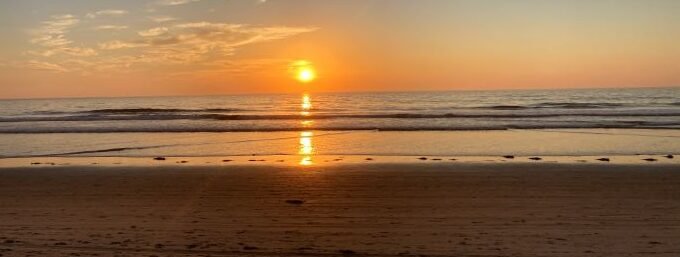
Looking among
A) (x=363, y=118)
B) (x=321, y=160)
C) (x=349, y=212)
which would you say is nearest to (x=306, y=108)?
(x=363, y=118)

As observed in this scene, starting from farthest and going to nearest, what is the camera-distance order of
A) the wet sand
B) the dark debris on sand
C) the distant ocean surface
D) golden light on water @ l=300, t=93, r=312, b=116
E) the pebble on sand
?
golden light on water @ l=300, t=93, r=312, b=116 < the distant ocean surface < the pebble on sand < the wet sand < the dark debris on sand

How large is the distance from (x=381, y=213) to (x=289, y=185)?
2.83m

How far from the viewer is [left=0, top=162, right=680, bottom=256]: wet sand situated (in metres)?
6.12

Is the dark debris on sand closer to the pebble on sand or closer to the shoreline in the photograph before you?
the pebble on sand

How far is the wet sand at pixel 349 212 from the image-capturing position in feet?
20.1

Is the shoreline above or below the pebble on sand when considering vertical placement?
above

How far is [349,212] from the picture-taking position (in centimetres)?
779

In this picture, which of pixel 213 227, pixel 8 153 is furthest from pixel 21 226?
pixel 8 153

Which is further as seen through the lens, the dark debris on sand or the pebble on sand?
the pebble on sand

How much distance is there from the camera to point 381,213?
768 centimetres

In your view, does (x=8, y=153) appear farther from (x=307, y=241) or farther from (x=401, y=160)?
(x=307, y=241)

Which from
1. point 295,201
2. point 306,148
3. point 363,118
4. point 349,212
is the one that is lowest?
point 349,212

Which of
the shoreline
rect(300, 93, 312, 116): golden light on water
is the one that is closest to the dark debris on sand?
the shoreline

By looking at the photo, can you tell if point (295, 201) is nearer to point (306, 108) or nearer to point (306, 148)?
point (306, 148)
